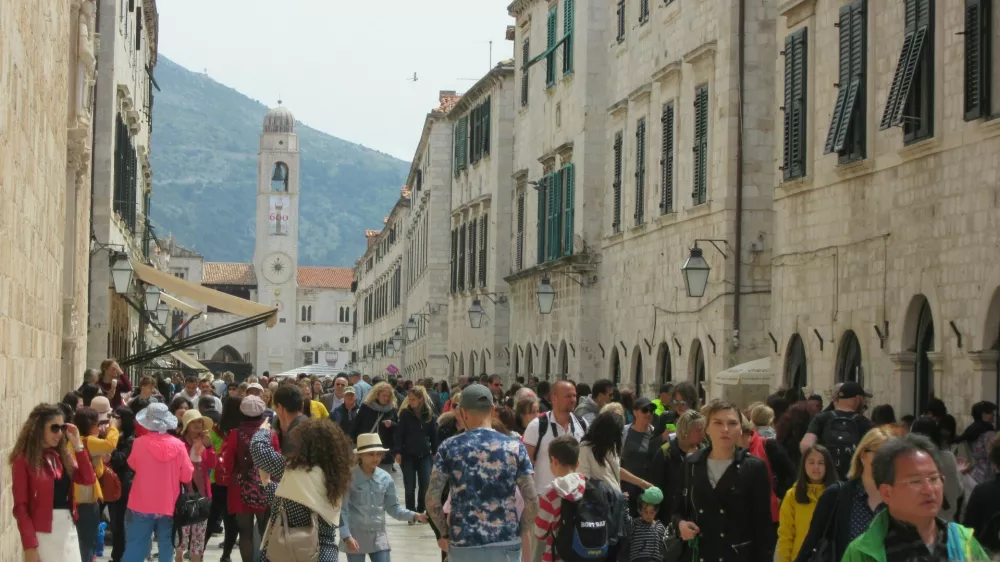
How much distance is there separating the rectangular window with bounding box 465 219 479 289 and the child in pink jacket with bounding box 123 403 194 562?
110ft

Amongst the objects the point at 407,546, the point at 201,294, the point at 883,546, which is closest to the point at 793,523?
the point at 883,546

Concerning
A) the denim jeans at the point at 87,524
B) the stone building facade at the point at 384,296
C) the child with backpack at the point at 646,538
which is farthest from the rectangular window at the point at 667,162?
the stone building facade at the point at 384,296

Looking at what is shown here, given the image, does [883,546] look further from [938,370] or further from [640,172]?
[640,172]

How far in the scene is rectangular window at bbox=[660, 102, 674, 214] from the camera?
26.6m

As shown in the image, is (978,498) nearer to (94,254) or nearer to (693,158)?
(693,158)

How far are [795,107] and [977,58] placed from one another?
5496 millimetres

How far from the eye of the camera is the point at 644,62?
28.7 meters

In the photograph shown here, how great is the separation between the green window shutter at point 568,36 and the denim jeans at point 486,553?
990 inches

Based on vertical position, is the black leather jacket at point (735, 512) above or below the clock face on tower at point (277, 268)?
below

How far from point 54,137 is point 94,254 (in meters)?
14.7

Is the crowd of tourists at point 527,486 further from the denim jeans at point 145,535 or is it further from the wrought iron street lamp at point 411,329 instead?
the wrought iron street lamp at point 411,329

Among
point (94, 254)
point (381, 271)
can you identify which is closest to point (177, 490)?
point (94, 254)

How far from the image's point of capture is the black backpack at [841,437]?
471 inches

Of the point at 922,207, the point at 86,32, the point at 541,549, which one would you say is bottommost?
the point at 541,549
